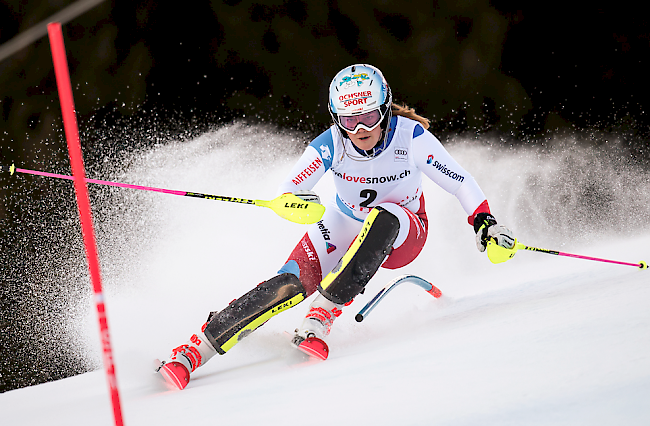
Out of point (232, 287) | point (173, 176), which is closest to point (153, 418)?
point (232, 287)

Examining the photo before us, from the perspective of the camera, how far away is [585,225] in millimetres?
3645

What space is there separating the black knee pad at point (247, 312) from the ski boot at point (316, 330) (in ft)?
0.38

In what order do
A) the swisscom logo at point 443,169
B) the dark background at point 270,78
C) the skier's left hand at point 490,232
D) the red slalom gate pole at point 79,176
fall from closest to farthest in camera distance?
the red slalom gate pole at point 79,176 < the skier's left hand at point 490,232 < the swisscom logo at point 443,169 < the dark background at point 270,78

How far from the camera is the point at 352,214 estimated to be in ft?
6.24

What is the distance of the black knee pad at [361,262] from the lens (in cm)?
154

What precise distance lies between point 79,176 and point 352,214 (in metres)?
1.23

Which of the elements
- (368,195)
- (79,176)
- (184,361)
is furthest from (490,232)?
(79,176)

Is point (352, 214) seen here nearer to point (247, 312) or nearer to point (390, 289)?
point (390, 289)

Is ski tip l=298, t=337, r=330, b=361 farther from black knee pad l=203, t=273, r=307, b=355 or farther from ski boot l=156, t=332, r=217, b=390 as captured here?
ski boot l=156, t=332, r=217, b=390

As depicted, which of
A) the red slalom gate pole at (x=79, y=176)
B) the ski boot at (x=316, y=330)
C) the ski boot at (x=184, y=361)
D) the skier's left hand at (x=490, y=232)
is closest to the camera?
the red slalom gate pole at (x=79, y=176)

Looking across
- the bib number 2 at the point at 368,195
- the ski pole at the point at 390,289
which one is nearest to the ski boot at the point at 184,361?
the ski pole at the point at 390,289

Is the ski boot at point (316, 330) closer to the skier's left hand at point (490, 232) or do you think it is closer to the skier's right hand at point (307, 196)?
the skier's right hand at point (307, 196)

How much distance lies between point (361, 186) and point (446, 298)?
771 millimetres

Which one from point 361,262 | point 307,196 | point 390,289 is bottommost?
point 361,262
